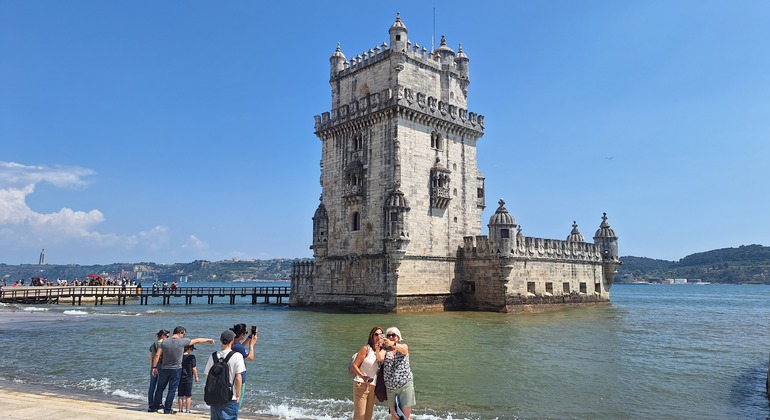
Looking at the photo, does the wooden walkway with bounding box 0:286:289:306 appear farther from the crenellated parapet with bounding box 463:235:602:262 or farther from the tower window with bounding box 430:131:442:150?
→ the tower window with bounding box 430:131:442:150

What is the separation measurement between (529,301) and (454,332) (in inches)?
562

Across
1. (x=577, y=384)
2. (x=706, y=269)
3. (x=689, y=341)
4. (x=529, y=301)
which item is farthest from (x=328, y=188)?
(x=706, y=269)

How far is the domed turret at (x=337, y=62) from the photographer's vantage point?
44000 mm

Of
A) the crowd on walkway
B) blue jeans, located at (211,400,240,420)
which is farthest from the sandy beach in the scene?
the crowd on walkway

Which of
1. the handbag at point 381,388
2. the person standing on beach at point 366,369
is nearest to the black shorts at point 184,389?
the person standing on beach at point 366,369

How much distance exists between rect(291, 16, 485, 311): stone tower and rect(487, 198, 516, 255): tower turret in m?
3.53

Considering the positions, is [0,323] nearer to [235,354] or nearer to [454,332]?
[454,332]

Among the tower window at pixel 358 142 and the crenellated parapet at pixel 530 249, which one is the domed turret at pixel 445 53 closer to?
the tower window at pixel 358 142

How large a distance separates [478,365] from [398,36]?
27266 millimetres

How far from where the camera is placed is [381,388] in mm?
7777

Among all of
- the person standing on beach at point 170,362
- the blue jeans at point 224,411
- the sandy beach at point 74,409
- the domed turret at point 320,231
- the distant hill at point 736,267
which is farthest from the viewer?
the distant hill at point 736,267

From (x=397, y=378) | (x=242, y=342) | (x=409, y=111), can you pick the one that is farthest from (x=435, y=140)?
(x=397, y=378)

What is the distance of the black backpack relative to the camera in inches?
287

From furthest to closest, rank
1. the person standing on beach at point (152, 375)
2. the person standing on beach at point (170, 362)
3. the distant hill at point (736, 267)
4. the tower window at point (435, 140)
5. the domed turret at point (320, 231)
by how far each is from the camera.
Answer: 1. the distant hill at point (736, 267)
2. the domed turret at point (320, 231)
3. the tower window at point (435, 140)
4. the person standing on beach at point (152, 375)
5. the person standing on beach at point (170, 362)
